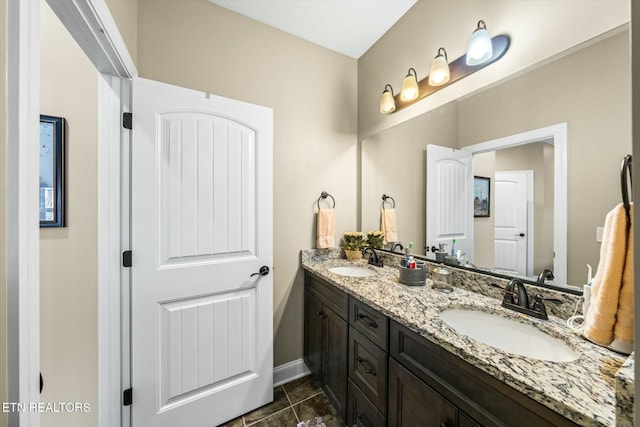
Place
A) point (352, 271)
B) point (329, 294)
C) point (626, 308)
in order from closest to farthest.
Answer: point (626, 308) → point (329, 294) → point (352, 271)

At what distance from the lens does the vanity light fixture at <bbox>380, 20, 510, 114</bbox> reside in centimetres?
117

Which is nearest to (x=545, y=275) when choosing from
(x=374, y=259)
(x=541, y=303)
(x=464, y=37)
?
(x=541, y=303)

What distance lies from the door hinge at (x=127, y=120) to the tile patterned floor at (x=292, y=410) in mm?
1814

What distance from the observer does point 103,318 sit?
3.99 feet

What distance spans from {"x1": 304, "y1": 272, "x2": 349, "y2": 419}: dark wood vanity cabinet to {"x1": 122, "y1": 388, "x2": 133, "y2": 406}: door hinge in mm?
1077

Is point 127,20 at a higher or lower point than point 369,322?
higher

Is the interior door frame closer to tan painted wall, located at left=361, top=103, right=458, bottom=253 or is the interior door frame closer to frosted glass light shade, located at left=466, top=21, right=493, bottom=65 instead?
frosted glass light shade, located at left=466, top=21, right=493, bottom=65

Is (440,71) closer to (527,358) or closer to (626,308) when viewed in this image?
(626,308)

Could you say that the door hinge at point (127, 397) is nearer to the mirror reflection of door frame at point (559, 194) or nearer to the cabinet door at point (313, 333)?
the cabinet door at point (313, 333)

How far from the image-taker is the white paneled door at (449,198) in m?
1.40

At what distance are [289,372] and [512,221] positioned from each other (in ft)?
5.95

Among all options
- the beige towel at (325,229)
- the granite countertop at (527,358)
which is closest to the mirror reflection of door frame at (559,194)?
the granite countertop at (527,358)

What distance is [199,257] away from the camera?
4.73ft

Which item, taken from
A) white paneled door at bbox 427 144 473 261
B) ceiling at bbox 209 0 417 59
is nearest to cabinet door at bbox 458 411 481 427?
white paneled door at bbox 427 144 473 261
